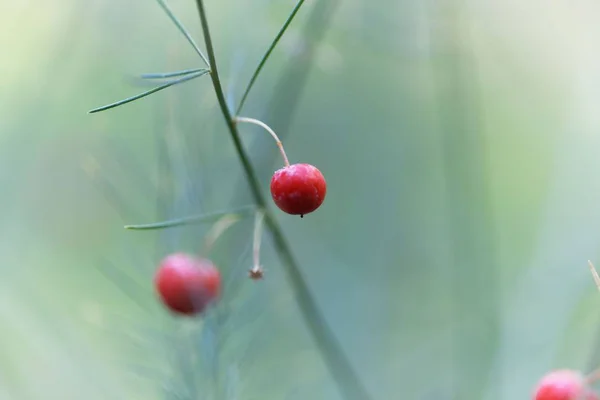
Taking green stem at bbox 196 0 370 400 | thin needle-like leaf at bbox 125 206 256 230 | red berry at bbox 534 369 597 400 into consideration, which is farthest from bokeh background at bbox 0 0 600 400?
red berry at bbox 534 369 597 400

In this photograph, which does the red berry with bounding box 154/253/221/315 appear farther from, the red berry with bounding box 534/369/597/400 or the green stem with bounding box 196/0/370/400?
the red berry with bounding box 534/369/597/400

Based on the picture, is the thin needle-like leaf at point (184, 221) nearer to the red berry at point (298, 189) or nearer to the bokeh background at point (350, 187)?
the red berry at point (298, 189)

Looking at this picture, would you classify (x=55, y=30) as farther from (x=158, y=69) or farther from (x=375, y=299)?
(x=375, y=299)

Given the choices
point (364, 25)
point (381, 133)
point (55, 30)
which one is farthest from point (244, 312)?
point (55, 30)

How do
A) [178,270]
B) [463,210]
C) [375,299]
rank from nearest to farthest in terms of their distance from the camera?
[178,270] < [463,210] < [375,299]

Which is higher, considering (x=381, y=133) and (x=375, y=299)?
(x=381, y=133)

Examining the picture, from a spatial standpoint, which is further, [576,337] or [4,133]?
[4,133]
